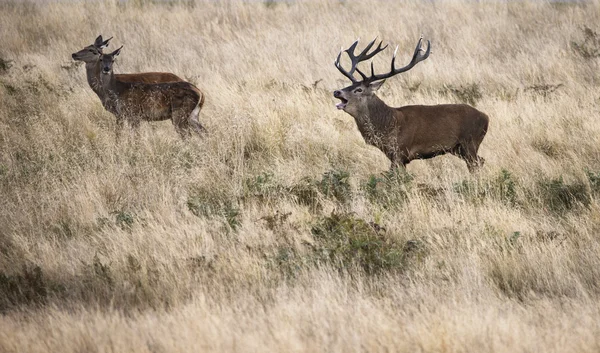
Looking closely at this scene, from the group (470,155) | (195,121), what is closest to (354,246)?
(470,155)

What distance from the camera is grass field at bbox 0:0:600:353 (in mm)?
4430

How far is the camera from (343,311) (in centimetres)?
462

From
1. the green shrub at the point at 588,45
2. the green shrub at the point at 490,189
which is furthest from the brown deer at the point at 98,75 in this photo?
the green shrub at the point at 588,45

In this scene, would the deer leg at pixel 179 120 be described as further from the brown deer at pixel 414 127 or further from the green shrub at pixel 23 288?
the green shrub at pixel 23 288

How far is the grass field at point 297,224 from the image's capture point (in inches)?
174

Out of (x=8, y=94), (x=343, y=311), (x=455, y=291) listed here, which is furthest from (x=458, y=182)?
(x=8, y=94)

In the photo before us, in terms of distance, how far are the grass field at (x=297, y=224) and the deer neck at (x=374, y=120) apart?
39 centimetres

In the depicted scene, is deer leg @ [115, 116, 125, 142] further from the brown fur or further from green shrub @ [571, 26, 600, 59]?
green shrub @ [571, 26, 600, 59]

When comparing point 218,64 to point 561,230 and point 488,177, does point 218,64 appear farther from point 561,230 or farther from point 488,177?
point 561,230

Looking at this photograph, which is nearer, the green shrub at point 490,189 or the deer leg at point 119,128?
the green shrub at point 490,189

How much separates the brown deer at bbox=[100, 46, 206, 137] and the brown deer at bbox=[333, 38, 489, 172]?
239 cm

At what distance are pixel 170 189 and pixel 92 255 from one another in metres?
1.65

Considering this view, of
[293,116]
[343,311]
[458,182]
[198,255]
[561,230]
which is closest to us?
[343,311]

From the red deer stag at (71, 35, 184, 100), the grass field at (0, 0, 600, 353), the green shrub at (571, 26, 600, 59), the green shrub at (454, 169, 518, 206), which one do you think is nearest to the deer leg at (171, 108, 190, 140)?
the grass field at (0, 0, 600, 353)
